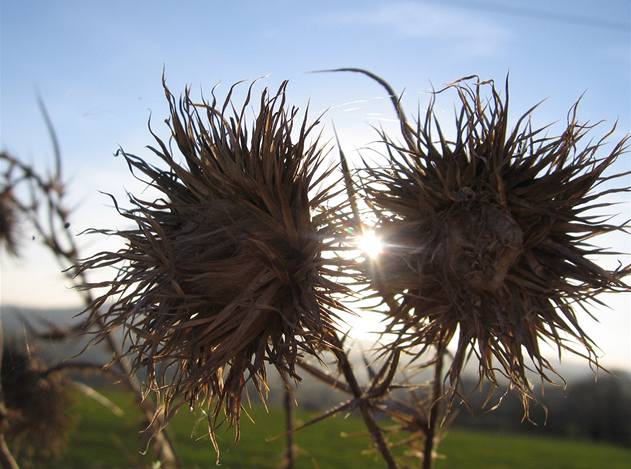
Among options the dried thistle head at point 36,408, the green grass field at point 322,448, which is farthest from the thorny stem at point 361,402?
the green grass field at point 322,448

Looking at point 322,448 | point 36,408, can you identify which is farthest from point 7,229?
point 322,448

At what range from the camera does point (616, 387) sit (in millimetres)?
40375

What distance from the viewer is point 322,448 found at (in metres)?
32.9

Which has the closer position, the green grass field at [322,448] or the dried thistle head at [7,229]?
the dried thistle head at [7,229]

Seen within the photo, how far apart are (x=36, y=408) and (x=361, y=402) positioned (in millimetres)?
4751

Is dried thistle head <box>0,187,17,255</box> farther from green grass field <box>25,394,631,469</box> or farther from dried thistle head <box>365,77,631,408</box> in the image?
green grass field <box>25,394,631,469</box>

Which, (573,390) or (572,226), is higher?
(573,390)

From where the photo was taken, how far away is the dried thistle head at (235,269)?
2.20 meters

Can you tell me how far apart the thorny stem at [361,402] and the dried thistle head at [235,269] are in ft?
0.70

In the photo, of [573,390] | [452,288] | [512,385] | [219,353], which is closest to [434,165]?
[452,288]

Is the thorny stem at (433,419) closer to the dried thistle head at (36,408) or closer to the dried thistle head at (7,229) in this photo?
the dried thistle head at (36,408)

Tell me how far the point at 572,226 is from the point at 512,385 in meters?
0.62

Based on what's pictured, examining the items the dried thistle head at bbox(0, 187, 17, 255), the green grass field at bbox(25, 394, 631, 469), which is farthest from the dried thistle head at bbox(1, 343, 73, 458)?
the green grass field at bbox(25, 394, 631, 469)

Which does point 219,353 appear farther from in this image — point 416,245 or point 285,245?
point 416,245
